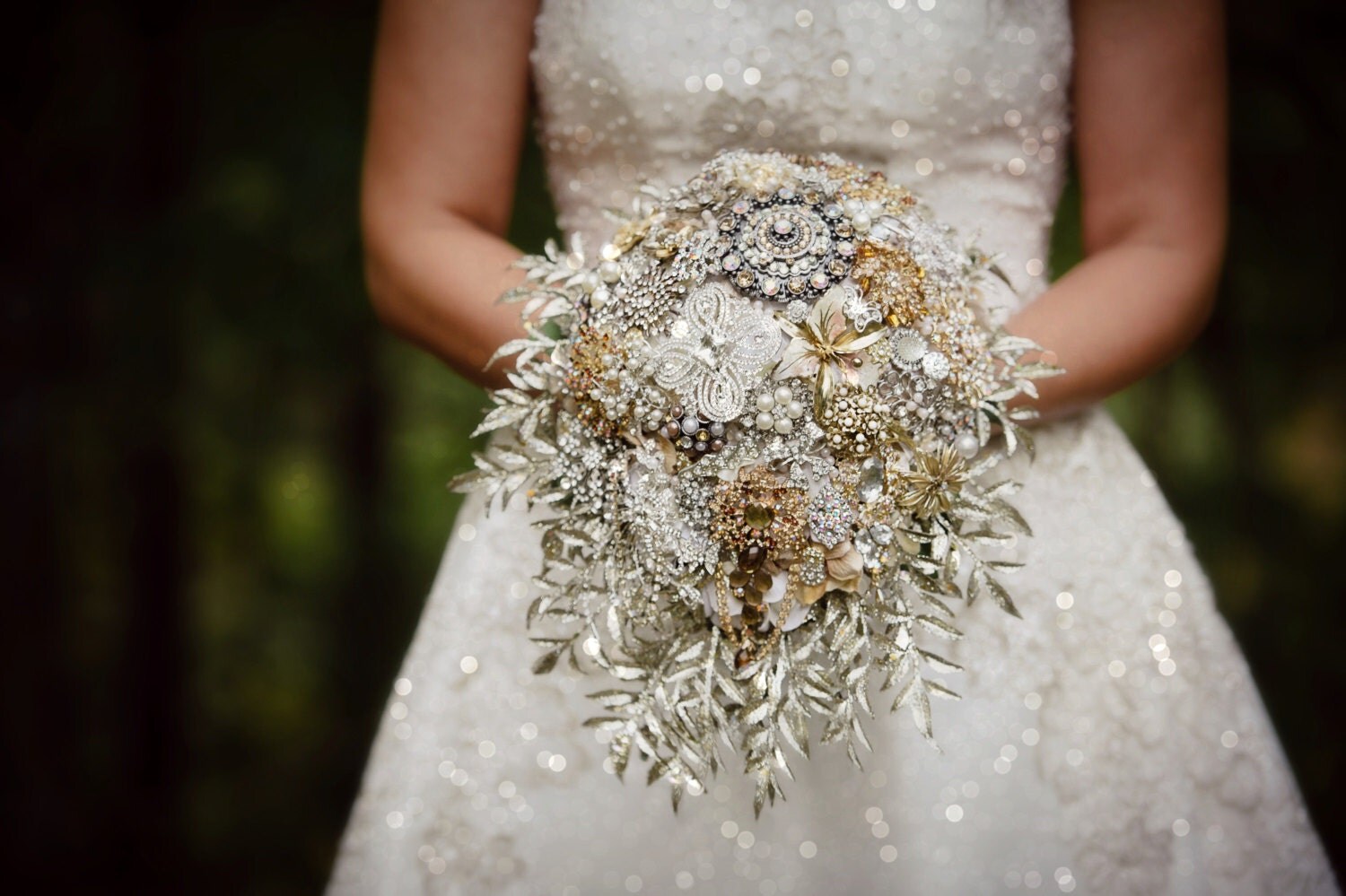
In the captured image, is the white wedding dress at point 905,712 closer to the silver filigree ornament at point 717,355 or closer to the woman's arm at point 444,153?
the woman's arm at point 444,153

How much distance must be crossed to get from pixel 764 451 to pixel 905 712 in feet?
1.28

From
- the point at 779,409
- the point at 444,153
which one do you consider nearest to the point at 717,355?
the point at 779,409

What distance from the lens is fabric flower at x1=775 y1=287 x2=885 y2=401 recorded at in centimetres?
62

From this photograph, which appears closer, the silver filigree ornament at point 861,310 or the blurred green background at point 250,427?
the silver filigree ornament at point 861,310

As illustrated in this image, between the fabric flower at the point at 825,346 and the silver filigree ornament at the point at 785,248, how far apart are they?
0.06 feet

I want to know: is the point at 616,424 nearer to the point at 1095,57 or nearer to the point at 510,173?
the point at 510,173

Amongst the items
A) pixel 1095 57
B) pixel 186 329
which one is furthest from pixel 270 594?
pixel 1095 57

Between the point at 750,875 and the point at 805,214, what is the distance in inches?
24.3

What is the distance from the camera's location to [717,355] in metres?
0.63

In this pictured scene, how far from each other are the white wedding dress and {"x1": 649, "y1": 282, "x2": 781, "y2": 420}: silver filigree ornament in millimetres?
353

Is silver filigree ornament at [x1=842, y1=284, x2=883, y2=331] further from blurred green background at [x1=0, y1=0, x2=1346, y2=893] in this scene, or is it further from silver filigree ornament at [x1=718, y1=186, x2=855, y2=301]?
blurred green background at [x1=0, y1=0, x2=1346, y2=893]

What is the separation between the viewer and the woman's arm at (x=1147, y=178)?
854 millimetres

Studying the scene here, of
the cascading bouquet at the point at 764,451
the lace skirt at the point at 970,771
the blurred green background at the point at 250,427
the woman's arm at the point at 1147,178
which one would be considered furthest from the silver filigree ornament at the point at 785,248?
the blurred green background at the point at 250,427

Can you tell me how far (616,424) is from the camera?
0.66 m
